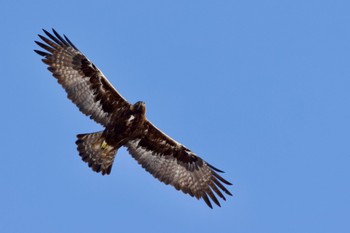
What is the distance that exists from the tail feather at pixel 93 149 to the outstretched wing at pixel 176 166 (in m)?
0.84

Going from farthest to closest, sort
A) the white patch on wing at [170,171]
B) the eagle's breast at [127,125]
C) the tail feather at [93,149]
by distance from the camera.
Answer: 1. the white patch on wing at [170,171]
2. the tail feather at [93,149]
3. the eagle's breast at [127,125]

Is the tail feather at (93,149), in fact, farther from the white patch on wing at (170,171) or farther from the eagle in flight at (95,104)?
the white patch on wing at (170,171)

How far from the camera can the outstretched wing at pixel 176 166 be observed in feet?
69.7

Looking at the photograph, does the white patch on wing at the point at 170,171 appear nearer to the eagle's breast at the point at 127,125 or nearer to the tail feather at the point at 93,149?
the eagle's breast at the point at 127,125

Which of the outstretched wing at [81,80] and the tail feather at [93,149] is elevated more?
the outstretched wing at [81,80]

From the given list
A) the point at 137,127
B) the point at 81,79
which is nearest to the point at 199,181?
the point at 137,127

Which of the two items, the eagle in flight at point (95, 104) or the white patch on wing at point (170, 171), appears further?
the white patch on wing at point (170, 171)

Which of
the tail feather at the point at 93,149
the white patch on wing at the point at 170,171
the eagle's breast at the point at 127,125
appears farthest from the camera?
the white patch on wing at the point at 170,171

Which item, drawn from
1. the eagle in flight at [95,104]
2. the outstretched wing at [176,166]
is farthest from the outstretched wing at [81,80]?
the outstretched wing at [176,166]

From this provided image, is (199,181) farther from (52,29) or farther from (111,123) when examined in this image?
(52,29)

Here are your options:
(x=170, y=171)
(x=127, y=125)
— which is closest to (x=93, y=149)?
(x=127, y=125)

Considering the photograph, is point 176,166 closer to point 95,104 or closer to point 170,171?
point 170,171

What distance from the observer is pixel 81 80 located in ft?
67.6

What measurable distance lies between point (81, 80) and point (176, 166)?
3037 millimetres
